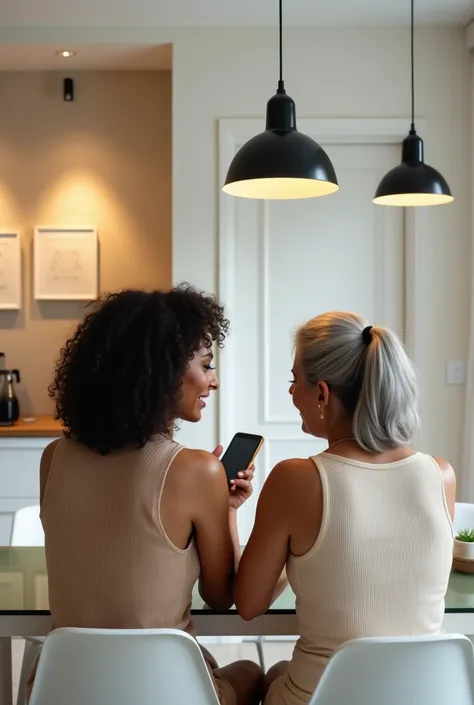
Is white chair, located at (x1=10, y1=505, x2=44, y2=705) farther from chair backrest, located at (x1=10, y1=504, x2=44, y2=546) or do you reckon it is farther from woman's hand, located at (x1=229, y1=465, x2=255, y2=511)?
woman's hand, located at (x1=229, y1=465, x2=255, y2=511)

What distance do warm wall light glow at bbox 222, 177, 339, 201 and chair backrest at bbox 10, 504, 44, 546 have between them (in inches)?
46.1

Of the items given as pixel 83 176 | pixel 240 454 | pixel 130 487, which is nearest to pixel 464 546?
pixel 240 454

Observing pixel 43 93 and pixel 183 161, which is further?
pixel 43 93

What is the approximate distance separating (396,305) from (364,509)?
2234 millimetres

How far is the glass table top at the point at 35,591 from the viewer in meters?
1.65

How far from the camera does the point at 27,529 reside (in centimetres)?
237

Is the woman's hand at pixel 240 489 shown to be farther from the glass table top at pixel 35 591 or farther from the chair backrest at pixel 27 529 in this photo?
the chair backrest at pixel 27 529

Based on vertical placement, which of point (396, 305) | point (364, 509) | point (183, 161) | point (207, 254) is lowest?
point (364, 509)

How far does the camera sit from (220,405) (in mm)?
3402

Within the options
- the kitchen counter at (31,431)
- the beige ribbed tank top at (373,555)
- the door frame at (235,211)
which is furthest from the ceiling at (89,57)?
the beige ribbed tank top at (373,555)

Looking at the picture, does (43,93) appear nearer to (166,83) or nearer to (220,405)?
(166,83)

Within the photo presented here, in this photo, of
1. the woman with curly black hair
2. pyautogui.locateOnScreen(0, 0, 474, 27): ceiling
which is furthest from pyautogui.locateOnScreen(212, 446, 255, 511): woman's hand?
pyautogui.locateOnScreen(0, 0, 474, 27): ceiling

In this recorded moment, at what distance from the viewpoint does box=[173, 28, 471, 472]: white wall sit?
3367 mm

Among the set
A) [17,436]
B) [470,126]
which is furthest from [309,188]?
[17,436]
